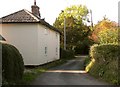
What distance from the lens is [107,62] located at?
19797 millimetres

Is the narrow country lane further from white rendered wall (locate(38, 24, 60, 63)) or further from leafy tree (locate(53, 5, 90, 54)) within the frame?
leafy tree (locate(53, 5, 90, 54))

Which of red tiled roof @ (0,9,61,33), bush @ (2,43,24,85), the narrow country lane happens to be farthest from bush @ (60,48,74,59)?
A: bush @ (2,43,24,85)

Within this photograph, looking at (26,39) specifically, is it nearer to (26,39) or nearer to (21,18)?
(26,39)

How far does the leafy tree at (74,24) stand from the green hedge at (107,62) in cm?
4419

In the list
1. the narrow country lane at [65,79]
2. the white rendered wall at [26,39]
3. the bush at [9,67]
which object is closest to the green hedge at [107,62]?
the narrow country lane at [65,79]

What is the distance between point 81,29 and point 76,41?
3613 mm

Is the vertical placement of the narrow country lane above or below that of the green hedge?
below

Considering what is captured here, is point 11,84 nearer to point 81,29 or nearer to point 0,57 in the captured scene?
point 0,57

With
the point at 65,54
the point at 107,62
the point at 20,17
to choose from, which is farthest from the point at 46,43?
the point at 65,54

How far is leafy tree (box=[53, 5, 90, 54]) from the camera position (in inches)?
2672

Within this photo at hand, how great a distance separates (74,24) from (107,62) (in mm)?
49783

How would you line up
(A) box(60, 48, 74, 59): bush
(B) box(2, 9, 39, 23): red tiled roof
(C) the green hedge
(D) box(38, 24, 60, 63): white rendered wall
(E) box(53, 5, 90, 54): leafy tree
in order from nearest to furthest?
(C) the green hedge < (B) box(2, 9, 39, 23): red tiled roof < (D) box(38, 24, 60, 63): white rendered wall < (A) box(60, 48, 74, 59): bush < (E) box(53, 5, 90, 54): leafy tree

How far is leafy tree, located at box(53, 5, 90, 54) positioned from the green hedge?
1740 inches

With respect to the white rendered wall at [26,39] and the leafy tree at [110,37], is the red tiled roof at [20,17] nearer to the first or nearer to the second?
the white rendered wall at [26,39]
